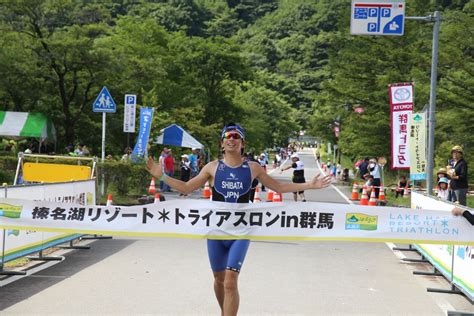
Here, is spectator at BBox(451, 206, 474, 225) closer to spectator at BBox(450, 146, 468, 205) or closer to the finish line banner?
the finish line banner

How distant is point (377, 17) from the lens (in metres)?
18.8

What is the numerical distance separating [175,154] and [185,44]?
1007cm

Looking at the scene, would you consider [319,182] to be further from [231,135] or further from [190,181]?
[190,181]

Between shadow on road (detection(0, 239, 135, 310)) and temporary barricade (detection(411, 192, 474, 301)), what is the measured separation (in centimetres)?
472

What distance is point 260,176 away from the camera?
6469mm

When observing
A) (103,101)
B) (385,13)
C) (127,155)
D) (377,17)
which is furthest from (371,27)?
(127,155)

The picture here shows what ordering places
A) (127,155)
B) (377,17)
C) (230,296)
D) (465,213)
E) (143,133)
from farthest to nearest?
(143,133)
(127,155)
(377,17)
(465,213)
(230,296)

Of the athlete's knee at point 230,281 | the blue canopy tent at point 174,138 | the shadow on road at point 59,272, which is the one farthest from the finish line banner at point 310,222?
the blue canopy tent at point 174,138

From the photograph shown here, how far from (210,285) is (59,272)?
2.20 meters

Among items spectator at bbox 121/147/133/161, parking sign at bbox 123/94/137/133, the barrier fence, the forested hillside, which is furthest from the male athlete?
Answer: parking sign at bbox 123/94/137/133

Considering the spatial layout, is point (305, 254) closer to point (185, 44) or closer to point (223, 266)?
point (223, 266)

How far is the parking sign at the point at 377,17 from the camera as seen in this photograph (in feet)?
61.3

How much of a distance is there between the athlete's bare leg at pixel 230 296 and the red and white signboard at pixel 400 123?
587 inches

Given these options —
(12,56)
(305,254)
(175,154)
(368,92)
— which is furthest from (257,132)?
(305,254)
